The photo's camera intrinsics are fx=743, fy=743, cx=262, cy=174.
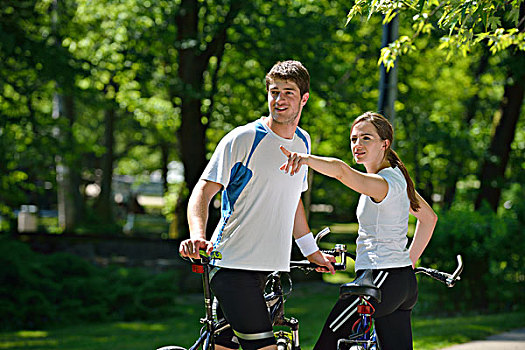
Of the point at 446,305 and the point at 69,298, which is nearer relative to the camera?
the point at 446,305

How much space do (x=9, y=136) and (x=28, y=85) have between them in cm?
176

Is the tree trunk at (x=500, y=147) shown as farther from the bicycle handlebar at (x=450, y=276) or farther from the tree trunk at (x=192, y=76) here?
the bicycle handlebar at (x=450, y=276)

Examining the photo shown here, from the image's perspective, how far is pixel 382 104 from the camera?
830 centimetres

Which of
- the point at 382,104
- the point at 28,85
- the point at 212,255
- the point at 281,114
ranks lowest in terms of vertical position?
the point at 212,255

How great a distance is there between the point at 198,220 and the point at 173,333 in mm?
9221

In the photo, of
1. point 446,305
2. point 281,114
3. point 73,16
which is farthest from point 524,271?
point 73,16

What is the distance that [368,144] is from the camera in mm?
4039

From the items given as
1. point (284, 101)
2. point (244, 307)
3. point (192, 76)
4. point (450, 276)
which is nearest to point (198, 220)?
point (244, 307)

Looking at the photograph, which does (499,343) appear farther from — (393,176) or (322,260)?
(393,176)

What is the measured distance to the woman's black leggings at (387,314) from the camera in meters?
3.93

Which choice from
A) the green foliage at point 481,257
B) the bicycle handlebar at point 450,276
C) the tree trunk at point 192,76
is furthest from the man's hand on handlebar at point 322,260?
the tree trunk at point 192,76

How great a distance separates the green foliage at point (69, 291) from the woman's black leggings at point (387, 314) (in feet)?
32.6

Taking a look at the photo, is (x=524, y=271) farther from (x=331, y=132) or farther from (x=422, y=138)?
(x=331, y=132)

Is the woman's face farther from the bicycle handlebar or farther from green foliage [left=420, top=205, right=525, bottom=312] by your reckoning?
green foliage [left=420, top=205, right=525, bottom=312]
